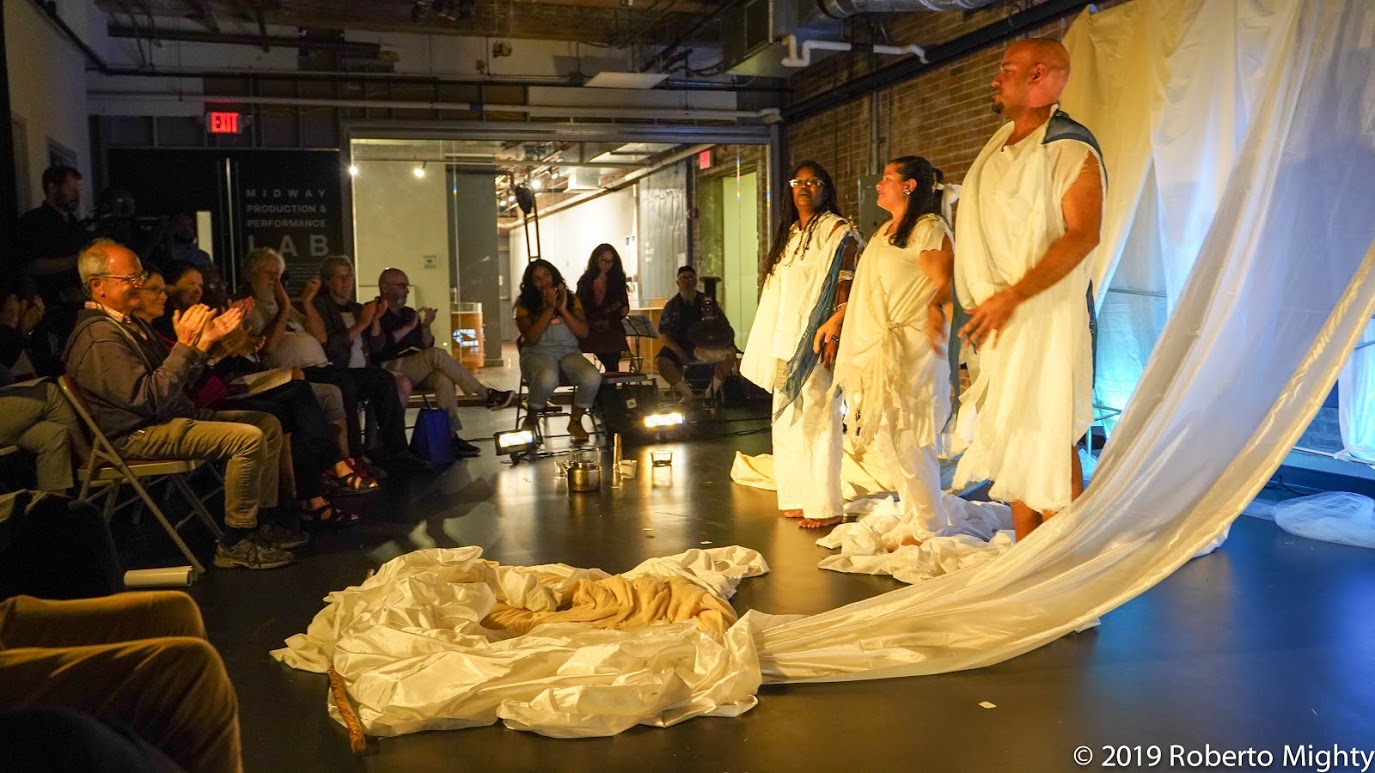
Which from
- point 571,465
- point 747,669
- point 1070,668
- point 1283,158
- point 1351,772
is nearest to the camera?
point 1351,772

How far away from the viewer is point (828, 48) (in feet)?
26.9

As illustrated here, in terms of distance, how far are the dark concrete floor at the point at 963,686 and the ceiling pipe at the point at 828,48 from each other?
4.40m

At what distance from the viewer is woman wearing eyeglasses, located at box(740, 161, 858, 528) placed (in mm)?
4695

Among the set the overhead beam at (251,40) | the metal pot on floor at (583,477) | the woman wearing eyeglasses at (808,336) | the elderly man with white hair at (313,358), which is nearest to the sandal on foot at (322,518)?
the elderly man with white hair at (313,358)

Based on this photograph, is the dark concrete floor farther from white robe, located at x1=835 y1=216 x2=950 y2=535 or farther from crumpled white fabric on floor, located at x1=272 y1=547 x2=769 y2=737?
white robe, located at x1=835 y1=216 x2=950 y2=535

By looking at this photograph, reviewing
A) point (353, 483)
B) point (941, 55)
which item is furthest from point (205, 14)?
point (941, 55)

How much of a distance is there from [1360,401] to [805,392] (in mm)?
2305

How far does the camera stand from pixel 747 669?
274 cm

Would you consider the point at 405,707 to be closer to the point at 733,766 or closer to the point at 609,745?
the point at 609,745

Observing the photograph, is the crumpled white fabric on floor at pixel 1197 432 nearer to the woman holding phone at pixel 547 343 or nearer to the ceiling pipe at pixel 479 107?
the woman holding phone at pixel 547 343

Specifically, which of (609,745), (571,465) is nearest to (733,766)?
(609,745)

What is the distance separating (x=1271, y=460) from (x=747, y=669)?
1.45 metres

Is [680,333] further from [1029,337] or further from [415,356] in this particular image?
[1029,337]

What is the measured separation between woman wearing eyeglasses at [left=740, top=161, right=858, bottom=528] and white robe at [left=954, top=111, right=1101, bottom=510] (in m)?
1.12
